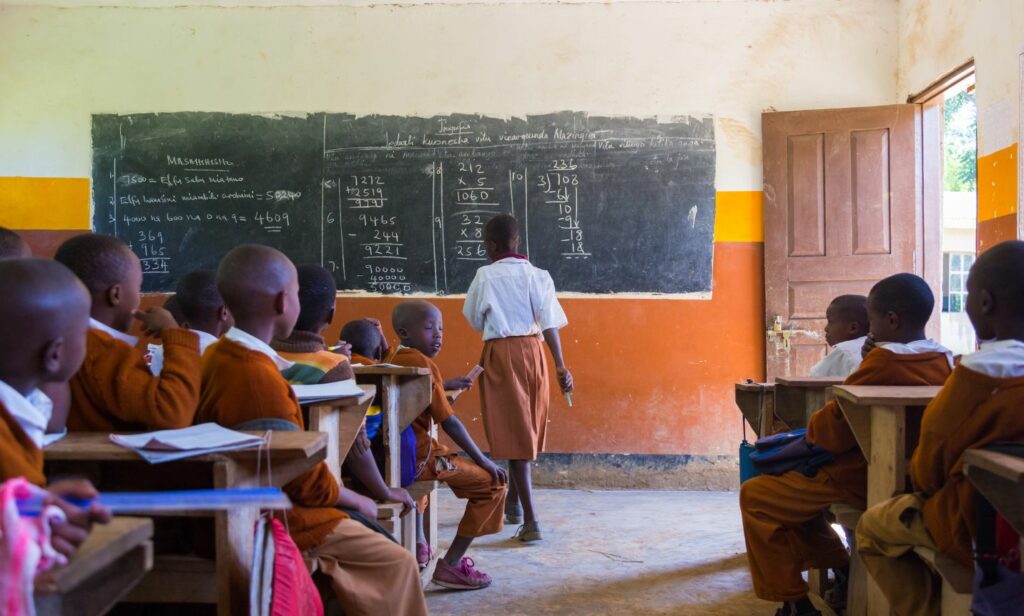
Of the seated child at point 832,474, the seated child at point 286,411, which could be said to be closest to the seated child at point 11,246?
the seated child at point 286,411

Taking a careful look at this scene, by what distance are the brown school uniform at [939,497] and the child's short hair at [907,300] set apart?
63cm

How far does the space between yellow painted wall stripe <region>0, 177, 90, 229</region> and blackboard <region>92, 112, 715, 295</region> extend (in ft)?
0.34

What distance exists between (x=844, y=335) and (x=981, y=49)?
65.8 inches

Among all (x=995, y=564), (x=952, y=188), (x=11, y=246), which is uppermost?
(x=952, y=188)

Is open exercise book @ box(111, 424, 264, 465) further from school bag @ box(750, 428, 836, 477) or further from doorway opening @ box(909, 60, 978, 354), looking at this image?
doorway opening @ box(909, 60, 978, 354)

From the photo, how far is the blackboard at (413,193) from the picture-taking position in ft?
18.4

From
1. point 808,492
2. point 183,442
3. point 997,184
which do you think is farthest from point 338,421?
point 997,184

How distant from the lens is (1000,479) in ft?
5.64

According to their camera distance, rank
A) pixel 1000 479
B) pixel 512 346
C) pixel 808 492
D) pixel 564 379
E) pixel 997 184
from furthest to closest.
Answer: pixel 564 379 → pixel 512 346 → pixel 997 184 → pixel 808 492 → pixel 1000 479

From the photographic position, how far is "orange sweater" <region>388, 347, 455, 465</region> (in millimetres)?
3363

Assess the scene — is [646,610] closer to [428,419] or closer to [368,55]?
[428,419]

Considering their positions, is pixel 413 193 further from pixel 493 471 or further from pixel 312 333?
pixel 312 333

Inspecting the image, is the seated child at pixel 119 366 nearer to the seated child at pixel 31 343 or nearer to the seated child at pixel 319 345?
the seated child at pixel 31 343

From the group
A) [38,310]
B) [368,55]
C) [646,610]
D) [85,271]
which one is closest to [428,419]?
[646,610]
